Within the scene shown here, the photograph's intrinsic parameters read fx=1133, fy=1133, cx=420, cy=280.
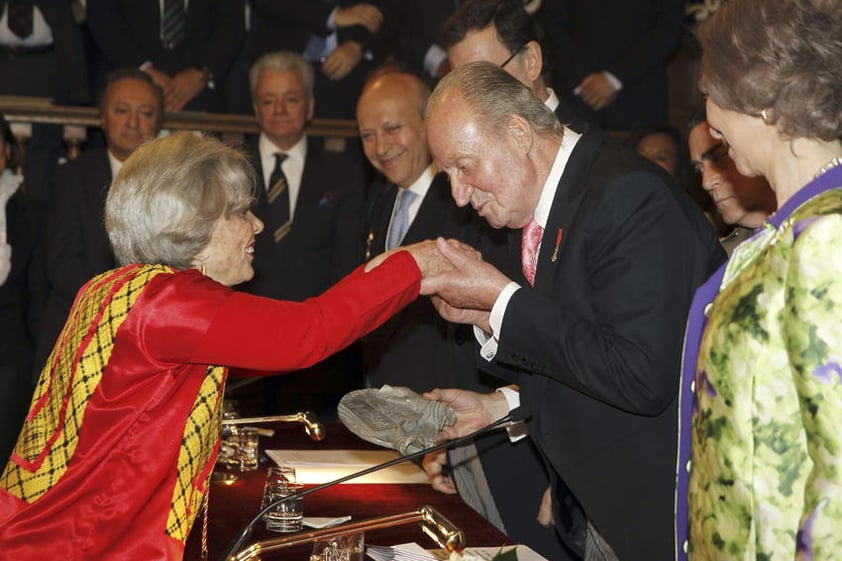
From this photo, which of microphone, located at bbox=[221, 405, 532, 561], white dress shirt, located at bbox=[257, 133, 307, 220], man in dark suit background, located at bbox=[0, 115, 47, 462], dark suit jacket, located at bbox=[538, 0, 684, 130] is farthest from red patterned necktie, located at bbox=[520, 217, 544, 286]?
dark suit jacket, located at bbox=[538, 0, 684, 130]

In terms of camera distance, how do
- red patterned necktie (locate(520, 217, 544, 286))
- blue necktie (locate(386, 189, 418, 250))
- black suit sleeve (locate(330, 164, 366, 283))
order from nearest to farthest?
1. red patterned necktie (locate(520, 217, 544, 286))
2. blue necktie (locate(386, 189, 418, 250))
3. black suit sleeve (locate(330, 164, 366, 283))

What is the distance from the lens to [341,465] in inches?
129

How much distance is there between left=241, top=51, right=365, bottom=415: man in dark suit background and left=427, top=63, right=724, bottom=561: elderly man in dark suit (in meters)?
2.56

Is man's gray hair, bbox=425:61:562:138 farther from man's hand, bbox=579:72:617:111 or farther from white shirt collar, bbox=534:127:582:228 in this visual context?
man's hand, bbox=579:72:617:111

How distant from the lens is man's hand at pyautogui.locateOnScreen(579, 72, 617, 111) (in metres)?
6.71

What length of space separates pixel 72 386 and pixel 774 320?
1.53 metres

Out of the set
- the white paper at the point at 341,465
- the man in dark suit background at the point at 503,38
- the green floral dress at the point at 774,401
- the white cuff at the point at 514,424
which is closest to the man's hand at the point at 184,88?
the man in dark suit background at the point at 503,38

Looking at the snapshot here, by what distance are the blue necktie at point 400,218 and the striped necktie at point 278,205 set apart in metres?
0.85

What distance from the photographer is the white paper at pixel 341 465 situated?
10.4 feet

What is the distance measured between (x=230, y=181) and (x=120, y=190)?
0.82 ft

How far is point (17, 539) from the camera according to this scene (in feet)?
8.00

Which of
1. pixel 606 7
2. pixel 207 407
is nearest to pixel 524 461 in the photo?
pixel 207 407

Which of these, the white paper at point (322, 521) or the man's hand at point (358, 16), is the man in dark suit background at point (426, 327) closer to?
the white paper at point (322, 521)

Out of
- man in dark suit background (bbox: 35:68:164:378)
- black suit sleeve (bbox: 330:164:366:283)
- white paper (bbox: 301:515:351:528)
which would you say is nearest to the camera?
white paper (bbox: 301:515:351:528)
